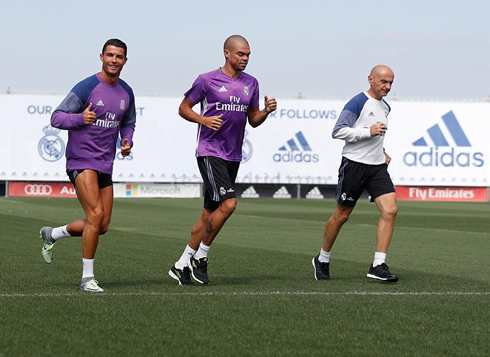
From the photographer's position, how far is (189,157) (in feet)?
154

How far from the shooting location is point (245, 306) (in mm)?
6859

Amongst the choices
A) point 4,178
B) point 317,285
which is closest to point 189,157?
point 4,178

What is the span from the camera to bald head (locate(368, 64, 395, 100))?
29.3 feet

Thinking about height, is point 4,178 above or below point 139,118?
below

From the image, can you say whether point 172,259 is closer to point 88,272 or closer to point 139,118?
point 88,272

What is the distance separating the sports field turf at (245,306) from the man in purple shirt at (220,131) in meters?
0.28

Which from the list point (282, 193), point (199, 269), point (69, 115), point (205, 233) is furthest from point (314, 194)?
point (69, 115)

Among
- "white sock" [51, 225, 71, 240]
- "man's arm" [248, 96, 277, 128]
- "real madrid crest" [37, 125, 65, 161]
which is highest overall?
"man's arm" [248, 96, 277, 128]

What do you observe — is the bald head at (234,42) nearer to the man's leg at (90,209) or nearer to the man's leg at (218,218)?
the man's leg at (218,218)

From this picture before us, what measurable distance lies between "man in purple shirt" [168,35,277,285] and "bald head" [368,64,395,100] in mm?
1126

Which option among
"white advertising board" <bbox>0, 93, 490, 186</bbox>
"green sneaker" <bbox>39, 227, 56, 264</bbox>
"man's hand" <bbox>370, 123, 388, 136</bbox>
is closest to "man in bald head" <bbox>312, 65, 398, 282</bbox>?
"man's hand" <bbox>370, 123, 388, 136</bbox>

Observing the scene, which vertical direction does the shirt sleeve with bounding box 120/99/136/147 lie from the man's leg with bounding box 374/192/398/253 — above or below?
above

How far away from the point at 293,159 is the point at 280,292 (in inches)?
1568

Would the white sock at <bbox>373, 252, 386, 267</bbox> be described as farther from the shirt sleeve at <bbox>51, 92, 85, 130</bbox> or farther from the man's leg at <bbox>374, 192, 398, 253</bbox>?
the shirt sleeve at <bbox>51, 92, 85, 130</bbox>
